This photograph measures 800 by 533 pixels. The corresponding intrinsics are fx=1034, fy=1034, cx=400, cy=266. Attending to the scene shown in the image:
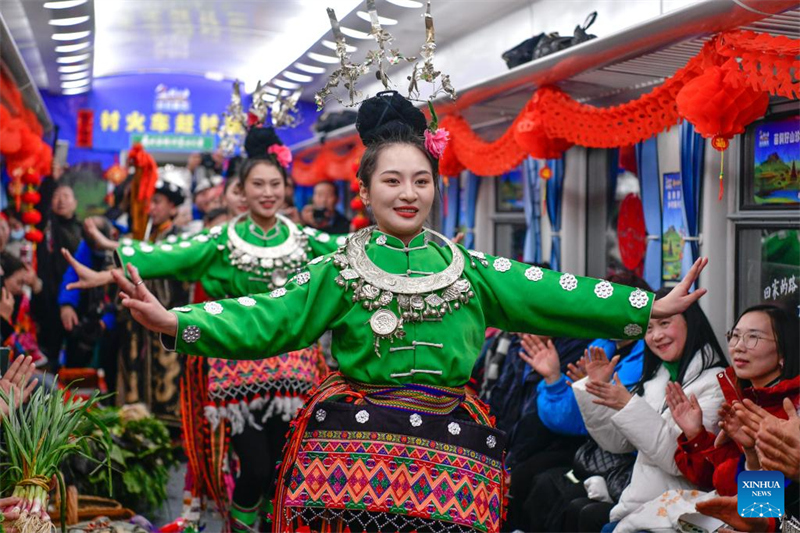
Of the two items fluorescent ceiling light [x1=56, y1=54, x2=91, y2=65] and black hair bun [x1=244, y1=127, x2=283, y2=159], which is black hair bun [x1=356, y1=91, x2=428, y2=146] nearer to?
black hair bun [x1=244, y1=127, x2=283, y2=159]

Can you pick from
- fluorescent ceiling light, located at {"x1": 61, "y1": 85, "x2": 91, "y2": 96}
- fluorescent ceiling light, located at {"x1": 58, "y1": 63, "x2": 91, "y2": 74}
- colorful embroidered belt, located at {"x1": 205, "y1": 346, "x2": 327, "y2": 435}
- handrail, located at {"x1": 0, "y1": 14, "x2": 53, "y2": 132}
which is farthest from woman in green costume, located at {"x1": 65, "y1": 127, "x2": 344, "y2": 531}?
fluorescent ceiling light, located at {"x1": 61, "y1": 85, "x2": 91, "y2": 96}

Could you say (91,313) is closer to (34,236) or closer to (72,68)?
(34,236)

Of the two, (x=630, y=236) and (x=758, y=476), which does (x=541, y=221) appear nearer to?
(x=630, y=236)

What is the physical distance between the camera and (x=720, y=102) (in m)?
4.11

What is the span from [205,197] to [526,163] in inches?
158

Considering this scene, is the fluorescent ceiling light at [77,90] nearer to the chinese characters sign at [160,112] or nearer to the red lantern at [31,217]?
the chinese characters sign at [160,112]

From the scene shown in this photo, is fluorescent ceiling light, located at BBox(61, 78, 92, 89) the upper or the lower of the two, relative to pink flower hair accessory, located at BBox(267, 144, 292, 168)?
upper

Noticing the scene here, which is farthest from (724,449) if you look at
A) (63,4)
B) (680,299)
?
(63,4)

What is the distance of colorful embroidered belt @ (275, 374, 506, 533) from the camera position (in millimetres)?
2865

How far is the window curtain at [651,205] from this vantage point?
5.88m

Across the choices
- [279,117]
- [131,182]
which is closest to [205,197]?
[131,182]

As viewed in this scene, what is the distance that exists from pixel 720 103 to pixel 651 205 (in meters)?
1.88

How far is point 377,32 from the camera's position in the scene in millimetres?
3088

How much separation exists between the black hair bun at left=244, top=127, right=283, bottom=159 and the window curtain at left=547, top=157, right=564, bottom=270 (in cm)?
235
